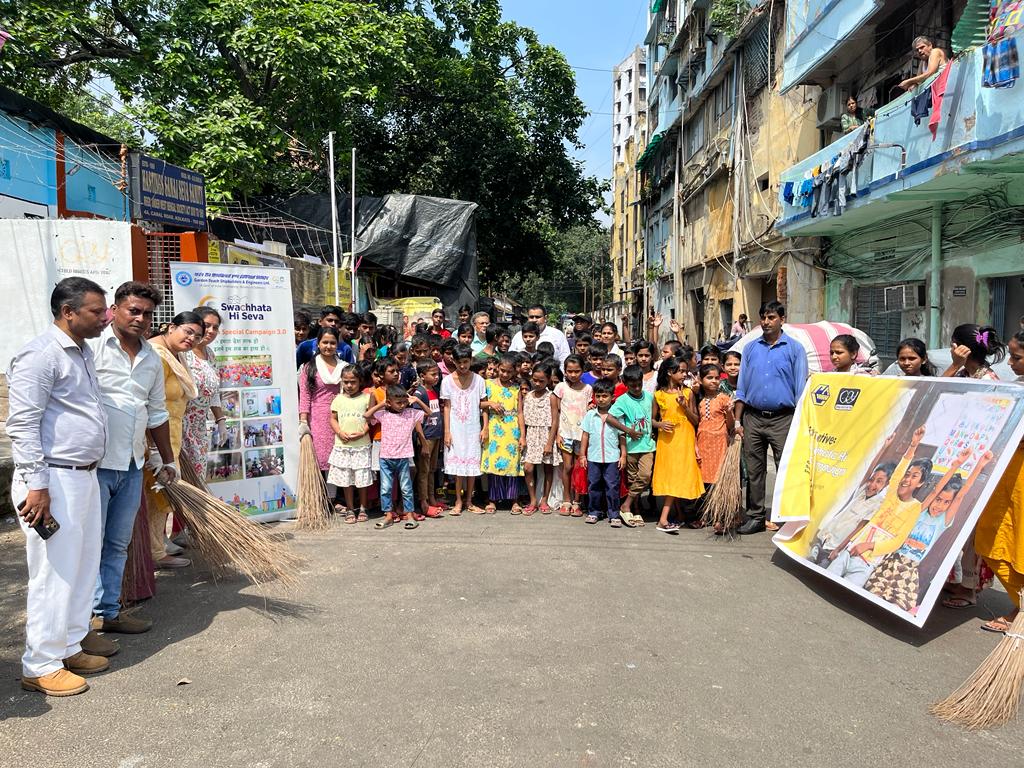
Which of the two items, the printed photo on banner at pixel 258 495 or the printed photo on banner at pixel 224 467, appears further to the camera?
the printed photo on banner at pixel 258 495

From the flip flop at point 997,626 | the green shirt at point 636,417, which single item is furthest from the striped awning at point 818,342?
the flip flop at point 997,626

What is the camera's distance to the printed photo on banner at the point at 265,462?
18.2ft

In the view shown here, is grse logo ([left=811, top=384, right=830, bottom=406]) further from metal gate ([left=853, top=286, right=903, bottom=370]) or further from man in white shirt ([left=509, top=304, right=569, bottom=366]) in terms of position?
metal gate ([left=853, top=286, right=903, bottom=370])

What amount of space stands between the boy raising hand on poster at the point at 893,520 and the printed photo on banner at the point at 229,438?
14.4 ft

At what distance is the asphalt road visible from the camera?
263 centimetres

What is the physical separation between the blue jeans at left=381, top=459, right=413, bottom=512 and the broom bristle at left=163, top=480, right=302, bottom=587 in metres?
1.63

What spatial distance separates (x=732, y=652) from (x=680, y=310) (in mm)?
20987

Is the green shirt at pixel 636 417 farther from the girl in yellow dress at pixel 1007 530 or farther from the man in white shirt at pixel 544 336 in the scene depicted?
the girl in yellow dress at pixel 1007 530

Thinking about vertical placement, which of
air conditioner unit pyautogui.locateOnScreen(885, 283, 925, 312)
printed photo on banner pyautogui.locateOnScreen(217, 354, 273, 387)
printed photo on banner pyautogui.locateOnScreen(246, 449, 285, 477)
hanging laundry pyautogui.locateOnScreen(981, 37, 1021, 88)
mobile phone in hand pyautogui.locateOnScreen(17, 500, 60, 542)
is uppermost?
hanging laundry pyautogui.locateOnScreen(981, 37, 1021, 88)

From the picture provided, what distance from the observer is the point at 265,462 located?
5621 mm

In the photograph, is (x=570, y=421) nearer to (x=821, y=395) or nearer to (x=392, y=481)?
(x=392, y=481)

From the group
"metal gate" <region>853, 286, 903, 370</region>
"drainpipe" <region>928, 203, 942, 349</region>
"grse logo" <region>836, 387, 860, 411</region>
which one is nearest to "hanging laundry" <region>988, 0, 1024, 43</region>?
"drainpipe" <region>928, 203, 942, 349</region>

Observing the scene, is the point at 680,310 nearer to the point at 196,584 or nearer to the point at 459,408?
the point at 459,408

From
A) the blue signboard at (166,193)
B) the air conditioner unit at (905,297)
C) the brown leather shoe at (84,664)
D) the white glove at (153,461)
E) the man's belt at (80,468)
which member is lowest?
the brown leather shoe at (84,664)
